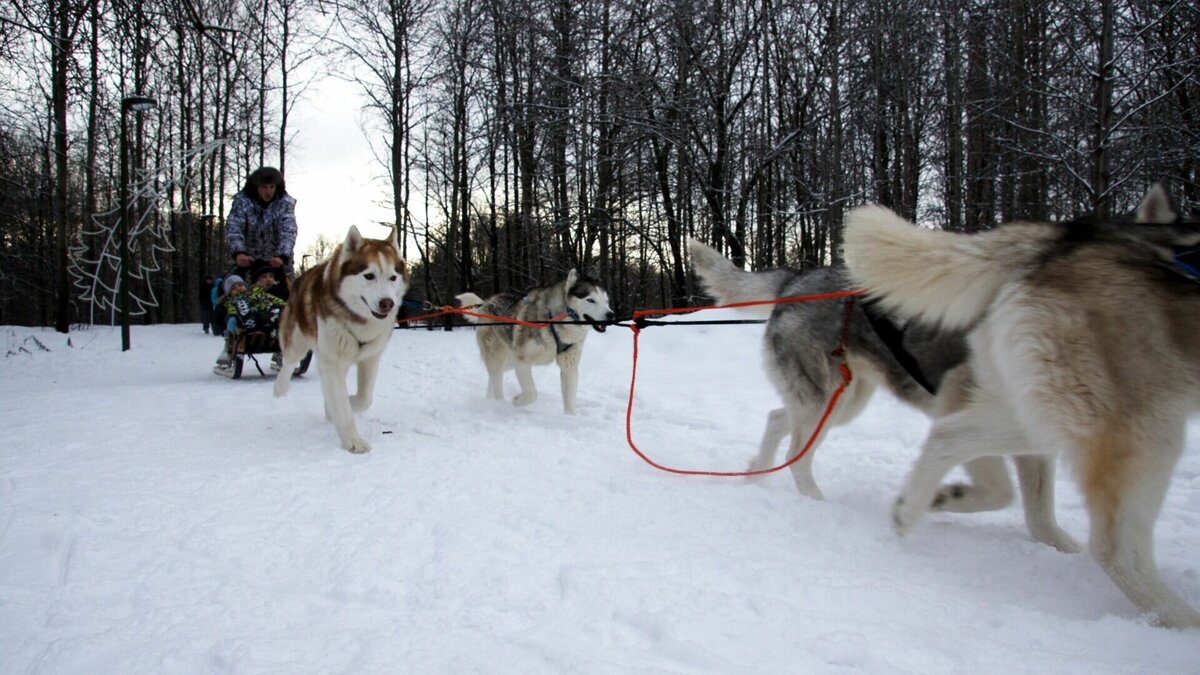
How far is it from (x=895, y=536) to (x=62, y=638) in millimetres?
2733

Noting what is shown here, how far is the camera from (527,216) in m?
17.4

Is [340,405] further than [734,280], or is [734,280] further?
[340,405]

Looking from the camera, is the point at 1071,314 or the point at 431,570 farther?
the point at 431,570

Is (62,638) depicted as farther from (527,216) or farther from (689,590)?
(527,216)

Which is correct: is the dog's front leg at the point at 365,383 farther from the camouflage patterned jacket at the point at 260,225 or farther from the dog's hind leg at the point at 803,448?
the dog's hind leg at the point at 803,448

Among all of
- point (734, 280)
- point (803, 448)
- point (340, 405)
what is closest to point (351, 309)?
point (340, 405)

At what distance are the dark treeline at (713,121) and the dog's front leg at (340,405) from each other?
411cm

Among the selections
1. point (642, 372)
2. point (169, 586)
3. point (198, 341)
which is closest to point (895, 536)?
point (169, 586)

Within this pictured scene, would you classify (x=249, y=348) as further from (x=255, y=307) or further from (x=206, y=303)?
(x=206, y=303)

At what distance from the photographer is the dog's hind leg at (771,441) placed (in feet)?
11.9

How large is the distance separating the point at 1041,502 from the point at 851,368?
96cm

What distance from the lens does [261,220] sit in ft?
21.5

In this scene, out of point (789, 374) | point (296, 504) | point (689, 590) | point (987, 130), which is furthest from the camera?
point (987, 130)

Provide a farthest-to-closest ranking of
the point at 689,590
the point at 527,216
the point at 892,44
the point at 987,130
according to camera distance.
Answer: the point at 527,216
the point at 987,130
the point at 892,44
the point at 689,590
